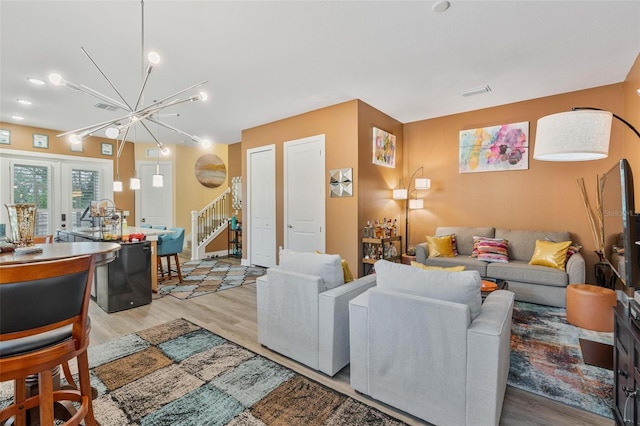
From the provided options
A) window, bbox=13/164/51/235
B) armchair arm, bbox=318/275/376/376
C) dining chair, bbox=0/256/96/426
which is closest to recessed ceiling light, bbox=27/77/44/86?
window, bbox=13/164/51/235

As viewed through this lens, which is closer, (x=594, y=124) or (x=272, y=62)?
(x=594, y=124)

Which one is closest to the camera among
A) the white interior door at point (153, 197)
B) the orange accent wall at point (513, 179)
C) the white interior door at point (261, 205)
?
the orange accent wall at point (513, 179)

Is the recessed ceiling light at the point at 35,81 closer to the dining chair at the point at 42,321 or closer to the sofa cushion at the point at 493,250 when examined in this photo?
the dining chair at the point at 42,321

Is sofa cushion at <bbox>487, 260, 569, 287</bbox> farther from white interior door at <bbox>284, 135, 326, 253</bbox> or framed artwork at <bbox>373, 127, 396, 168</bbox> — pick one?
white interior door at <bbox>284, 135, 326, 253</bbox>

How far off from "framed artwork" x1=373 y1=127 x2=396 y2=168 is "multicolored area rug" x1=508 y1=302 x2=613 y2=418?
118 inches

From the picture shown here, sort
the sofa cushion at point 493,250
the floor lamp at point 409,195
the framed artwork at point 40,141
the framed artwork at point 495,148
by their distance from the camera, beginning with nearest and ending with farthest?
the sofa cushion at point 493,250
the framed artwork at point 495,148
the floor lamp at point 409,195
the framed artwork at point 40,141

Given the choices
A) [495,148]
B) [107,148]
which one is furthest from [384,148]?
[107,148]

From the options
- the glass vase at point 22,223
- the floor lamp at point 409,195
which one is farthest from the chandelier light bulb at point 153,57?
the floor lamp at point 409,195

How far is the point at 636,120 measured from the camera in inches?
136

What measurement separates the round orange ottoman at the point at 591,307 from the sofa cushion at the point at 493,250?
1.07 metres

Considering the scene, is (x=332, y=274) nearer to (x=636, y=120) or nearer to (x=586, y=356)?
(x=586, y=356)

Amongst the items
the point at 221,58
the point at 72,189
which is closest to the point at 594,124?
the point at 221,58

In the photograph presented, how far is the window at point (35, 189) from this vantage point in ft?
19.3

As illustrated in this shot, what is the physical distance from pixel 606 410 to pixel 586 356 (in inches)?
31.1
